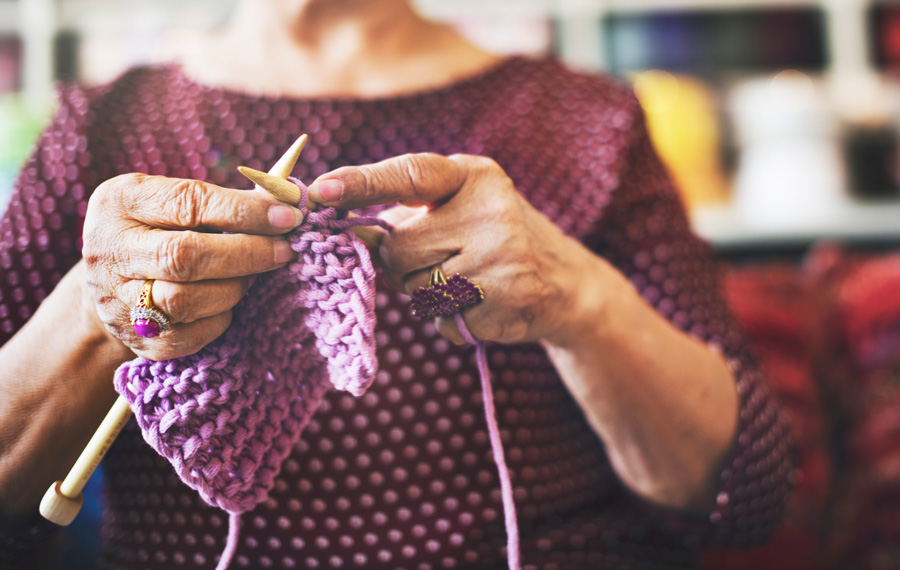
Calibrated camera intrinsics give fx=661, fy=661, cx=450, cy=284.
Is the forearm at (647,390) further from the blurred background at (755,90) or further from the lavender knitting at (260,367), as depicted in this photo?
the blurred background at (755,90)

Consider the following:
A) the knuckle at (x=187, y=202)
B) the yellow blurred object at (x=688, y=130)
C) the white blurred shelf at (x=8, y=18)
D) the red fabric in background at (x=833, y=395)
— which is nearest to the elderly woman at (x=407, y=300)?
the knuckle at (x=187, y=202)

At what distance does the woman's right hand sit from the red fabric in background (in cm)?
87

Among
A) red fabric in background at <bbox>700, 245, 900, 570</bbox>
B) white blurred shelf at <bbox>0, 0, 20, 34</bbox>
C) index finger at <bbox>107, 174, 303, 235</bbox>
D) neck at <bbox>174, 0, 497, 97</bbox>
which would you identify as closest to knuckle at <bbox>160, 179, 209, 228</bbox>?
index finger at <bbox>107, 174, 303, 235</bbox>

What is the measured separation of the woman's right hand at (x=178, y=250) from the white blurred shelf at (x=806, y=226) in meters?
1.60

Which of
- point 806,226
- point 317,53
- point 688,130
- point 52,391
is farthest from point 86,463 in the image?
point 806,226

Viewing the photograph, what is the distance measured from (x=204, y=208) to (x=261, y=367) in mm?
97

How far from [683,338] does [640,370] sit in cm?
8

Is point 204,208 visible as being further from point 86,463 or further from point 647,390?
point 647,390

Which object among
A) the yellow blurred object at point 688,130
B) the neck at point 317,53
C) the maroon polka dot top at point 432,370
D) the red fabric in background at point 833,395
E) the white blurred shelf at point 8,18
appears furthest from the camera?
the yellow blurred object at point 688,130

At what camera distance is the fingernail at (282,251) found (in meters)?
0.33

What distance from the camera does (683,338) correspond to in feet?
2.03

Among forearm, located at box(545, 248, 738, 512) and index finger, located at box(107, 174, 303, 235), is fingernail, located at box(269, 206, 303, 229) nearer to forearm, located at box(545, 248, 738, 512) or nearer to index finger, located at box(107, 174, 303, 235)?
index finger, located at box(107, 174, 303, 235)

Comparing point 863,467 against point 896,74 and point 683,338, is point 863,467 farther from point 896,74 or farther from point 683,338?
point 896,74

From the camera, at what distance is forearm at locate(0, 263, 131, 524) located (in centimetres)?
35
